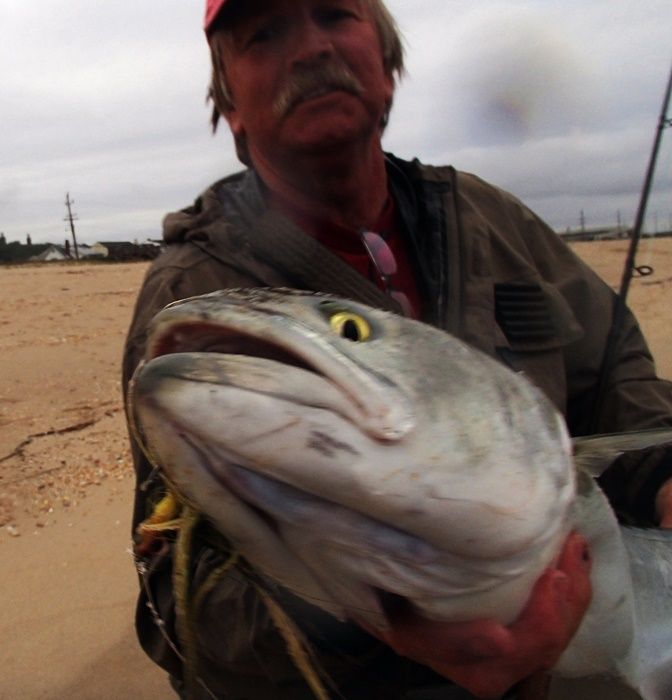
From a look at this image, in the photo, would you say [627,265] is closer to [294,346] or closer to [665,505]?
[665,505]

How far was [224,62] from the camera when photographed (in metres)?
2.24

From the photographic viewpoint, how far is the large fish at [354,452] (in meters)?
0.98

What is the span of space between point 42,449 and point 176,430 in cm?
370

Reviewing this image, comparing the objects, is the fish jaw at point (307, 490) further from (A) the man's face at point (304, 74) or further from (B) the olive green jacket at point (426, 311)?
(A) the man's face at point (304, 74)

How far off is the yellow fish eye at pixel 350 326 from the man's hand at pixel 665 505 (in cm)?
121

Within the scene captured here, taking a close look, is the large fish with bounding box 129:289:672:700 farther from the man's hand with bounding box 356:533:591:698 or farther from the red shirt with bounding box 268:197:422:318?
the red shirt with bounding box 268:197:422:318

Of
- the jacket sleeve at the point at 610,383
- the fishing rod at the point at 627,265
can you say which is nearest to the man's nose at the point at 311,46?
the jacket sleeve at the point at 610,383

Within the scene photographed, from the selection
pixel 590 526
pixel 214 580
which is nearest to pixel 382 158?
pixel 590 526

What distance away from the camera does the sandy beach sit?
2609 millimetres

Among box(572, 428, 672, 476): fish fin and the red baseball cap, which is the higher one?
the red baseball cap

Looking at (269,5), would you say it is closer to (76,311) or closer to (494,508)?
(494,508)

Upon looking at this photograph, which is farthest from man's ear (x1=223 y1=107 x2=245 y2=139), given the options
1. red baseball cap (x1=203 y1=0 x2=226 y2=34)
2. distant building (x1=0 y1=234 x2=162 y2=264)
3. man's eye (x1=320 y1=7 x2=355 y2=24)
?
distant building (x1=0 y1=234 x2=162 y2=264)

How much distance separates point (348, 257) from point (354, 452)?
48.8 inches

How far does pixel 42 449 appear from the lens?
4398mm
